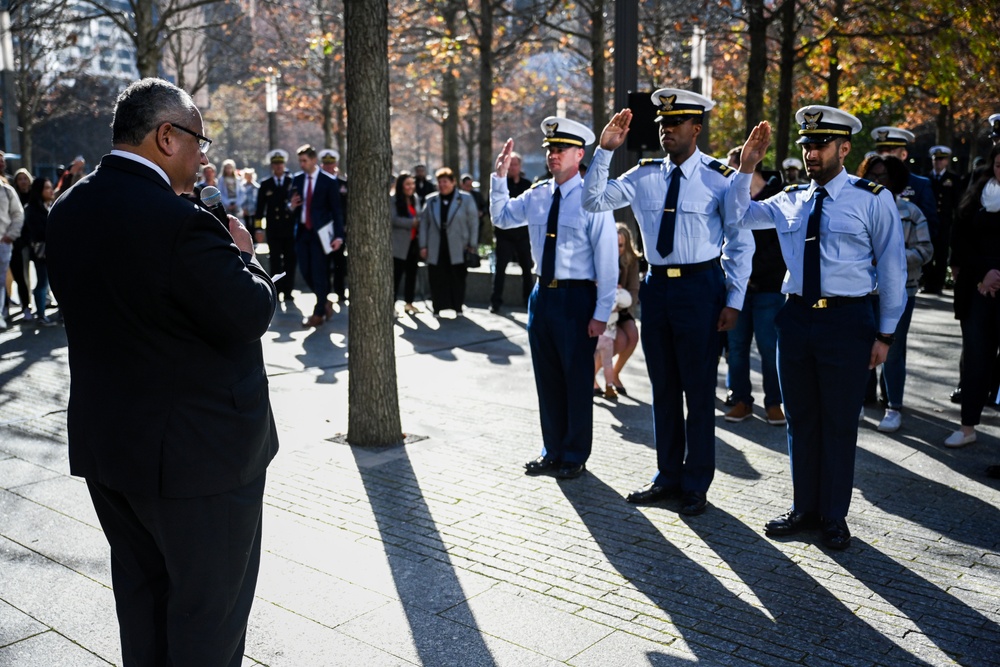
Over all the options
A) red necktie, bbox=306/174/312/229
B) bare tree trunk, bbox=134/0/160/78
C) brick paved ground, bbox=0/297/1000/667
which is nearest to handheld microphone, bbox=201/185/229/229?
brick paved ground, bbox=0/297/1000/667

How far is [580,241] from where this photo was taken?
624 cm

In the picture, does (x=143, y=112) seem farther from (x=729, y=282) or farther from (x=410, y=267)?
(x=410, y=267)

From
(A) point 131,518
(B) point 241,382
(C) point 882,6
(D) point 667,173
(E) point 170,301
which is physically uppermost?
(C) point 882,6

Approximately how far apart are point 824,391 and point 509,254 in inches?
350

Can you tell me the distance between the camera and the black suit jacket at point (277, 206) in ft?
45.9

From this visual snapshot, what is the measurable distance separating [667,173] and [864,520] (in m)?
2.15

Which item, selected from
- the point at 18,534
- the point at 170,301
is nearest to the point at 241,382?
the point at 170,301

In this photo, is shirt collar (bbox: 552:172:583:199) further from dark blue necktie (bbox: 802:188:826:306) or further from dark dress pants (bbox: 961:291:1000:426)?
dark dress pants (bbox: 961:291:1000:426)

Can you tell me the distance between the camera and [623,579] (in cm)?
471

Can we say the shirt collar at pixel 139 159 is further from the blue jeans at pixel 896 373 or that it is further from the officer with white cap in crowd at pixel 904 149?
the officer with white cap in crowd at pixel 904 149

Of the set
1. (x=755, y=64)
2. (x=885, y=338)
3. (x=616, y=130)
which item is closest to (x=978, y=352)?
(x=885, y=338)

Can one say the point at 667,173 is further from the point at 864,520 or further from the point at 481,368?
the point at 481,368

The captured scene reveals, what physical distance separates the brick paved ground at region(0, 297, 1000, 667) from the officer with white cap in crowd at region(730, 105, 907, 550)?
0.42m

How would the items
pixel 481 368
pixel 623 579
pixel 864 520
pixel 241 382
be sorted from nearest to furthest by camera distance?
pixel 241 382
pixel 623 579
pixel 864 520
pixel 481 368
